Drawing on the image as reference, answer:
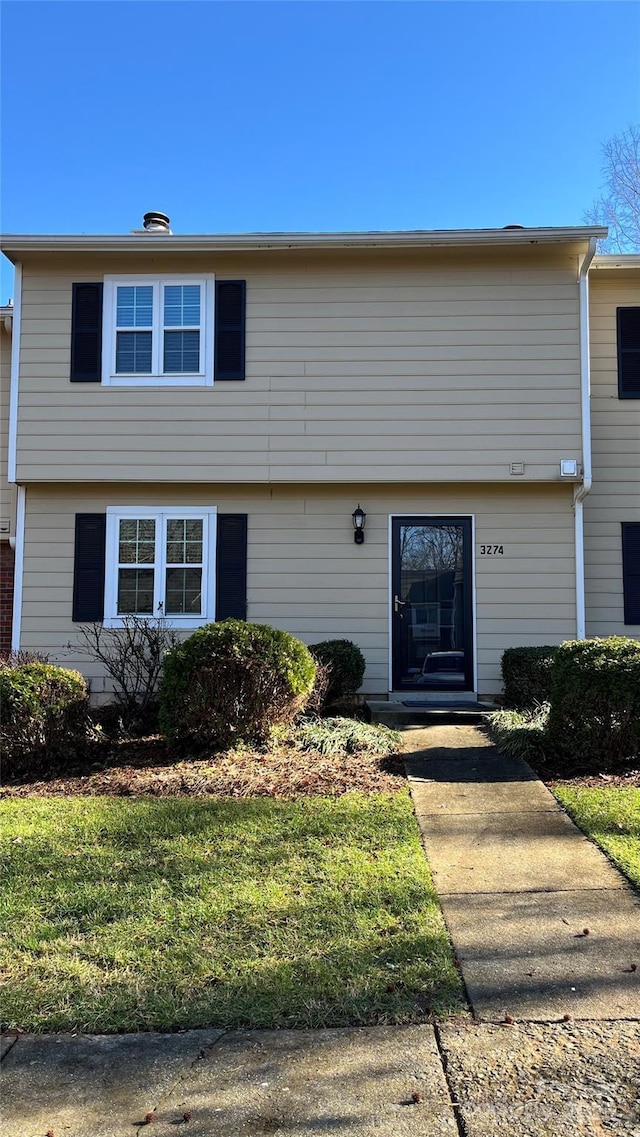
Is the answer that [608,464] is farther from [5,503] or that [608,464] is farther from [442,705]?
[5,503]

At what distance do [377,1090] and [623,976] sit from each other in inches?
48.0

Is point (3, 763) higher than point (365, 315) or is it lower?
lower

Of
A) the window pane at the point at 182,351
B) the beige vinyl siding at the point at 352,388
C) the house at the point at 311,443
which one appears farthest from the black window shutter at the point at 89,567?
the window pane at the point at 182,351

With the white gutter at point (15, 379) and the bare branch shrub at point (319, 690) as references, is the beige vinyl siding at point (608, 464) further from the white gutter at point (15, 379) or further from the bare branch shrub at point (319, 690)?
the white gutter at point (15, 379)

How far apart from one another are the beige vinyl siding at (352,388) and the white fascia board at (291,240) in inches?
10.8

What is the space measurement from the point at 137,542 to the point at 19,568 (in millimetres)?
1530

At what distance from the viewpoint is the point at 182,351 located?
8.88 meters

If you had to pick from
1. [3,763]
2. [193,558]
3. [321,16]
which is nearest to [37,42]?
[321,16]

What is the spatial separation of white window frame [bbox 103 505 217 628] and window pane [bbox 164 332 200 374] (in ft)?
5.78

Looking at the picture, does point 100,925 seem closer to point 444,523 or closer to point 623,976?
point 623,976

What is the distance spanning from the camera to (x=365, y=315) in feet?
28.9

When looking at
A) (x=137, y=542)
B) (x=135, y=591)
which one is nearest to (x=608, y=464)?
(x=137, y=542)

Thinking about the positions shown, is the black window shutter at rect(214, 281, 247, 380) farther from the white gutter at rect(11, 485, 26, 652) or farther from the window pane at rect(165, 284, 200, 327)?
the white gutter at rect(11, 485, 26, 652)

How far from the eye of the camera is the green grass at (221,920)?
2.71 metres
